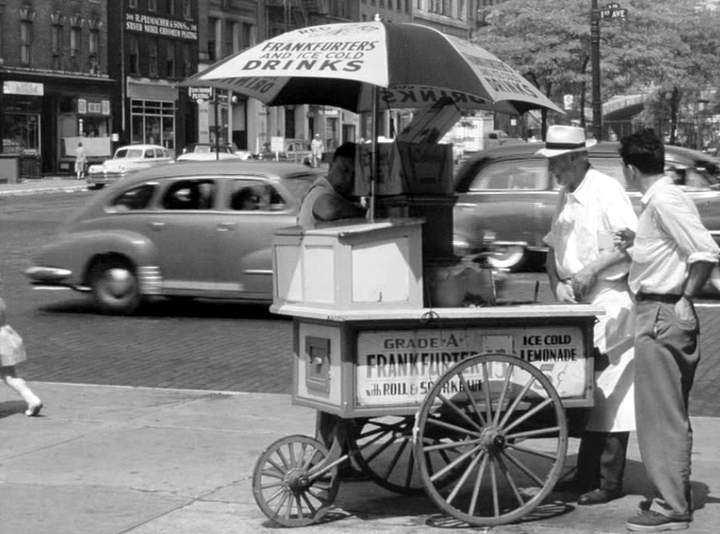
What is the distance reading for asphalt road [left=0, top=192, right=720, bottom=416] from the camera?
11.4m

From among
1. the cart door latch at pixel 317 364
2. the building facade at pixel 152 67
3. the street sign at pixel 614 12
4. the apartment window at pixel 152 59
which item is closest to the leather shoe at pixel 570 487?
the cart door latch at pixel 317 364

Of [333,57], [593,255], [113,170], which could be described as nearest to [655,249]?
[593,255]

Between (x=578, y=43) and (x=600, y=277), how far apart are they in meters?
44.0

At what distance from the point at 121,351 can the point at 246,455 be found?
16.3 feet

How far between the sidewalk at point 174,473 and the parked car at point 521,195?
7498mm

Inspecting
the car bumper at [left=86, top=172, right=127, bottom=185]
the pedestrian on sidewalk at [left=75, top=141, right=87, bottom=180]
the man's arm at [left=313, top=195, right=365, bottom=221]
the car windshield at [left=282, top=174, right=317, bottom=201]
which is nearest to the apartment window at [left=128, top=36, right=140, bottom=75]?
the pedestrian on sidewalk at [left=75, top=141, right=87, bottom=180]

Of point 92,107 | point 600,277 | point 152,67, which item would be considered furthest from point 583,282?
point 152,67

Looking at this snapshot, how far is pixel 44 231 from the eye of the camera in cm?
2836

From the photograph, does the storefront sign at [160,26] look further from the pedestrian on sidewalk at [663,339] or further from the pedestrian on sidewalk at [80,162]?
the pedestrian on sidewalk at [663,339]

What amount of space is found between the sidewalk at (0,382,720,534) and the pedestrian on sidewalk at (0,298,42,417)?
0.12 m

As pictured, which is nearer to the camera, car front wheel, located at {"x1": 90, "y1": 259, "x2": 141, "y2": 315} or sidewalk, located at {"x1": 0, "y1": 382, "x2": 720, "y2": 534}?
sidewalk, located at {"x1": 0, "y1": 382, "x2": 720, "y2": 534}

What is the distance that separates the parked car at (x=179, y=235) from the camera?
1473cm

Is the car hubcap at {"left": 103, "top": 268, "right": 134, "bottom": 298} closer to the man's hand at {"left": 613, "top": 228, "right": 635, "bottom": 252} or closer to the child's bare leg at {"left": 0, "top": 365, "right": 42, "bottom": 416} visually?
the child's bare leg at {"left": 0, "top": 365, "right": 42, "bottom": 416}

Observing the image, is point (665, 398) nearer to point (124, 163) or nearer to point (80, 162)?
point (124, 163)
